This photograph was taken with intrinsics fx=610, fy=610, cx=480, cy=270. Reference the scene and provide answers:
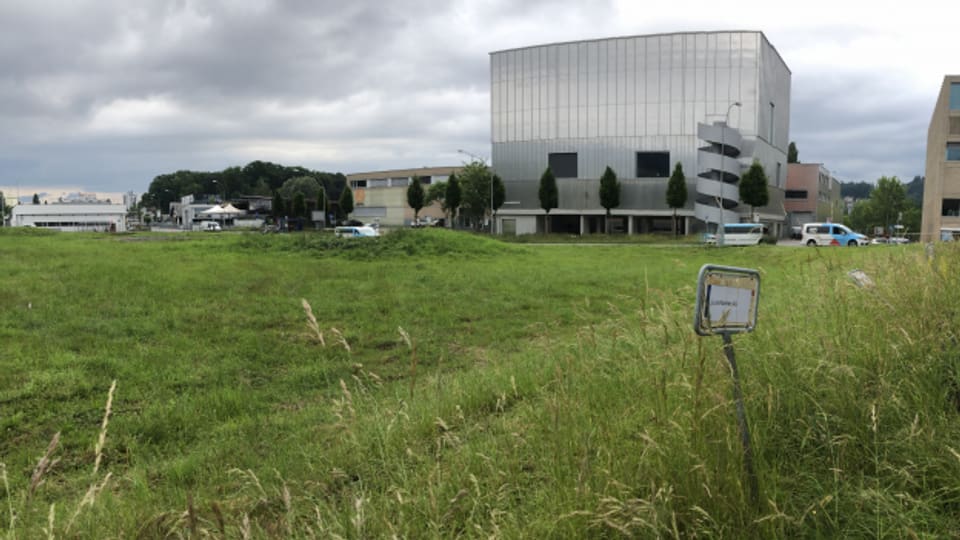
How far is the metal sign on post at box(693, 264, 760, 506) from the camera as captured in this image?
246 cm

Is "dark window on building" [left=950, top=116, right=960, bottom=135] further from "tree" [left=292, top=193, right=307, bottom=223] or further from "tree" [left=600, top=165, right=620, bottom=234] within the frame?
"tree" [left=292, top=193, right=307, bottom=223]

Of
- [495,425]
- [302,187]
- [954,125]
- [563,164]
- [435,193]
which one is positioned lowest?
[495,425]

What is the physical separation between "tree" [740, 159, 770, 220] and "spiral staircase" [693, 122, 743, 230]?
1.02 meters

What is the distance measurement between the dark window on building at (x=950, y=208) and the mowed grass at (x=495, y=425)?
65.0m

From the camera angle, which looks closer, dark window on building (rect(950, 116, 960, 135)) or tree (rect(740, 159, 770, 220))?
tree (rect(740, 159, 770, 220))

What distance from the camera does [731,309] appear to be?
2562 millimetres

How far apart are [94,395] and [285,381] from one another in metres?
1.72

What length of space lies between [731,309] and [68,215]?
379 ft

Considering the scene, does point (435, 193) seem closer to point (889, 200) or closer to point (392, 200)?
point (392, 200)

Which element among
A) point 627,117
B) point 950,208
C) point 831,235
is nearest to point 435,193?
point 627,117

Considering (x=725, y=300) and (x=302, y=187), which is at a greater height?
(x=302, y=187)

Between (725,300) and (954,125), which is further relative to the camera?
(954,125)

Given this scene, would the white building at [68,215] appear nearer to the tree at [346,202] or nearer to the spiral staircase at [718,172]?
the tree at [346,202]

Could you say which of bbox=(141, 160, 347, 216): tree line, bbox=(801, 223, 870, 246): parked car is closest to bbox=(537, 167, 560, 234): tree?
bbox=(801, 223, 870, 246): parked car
